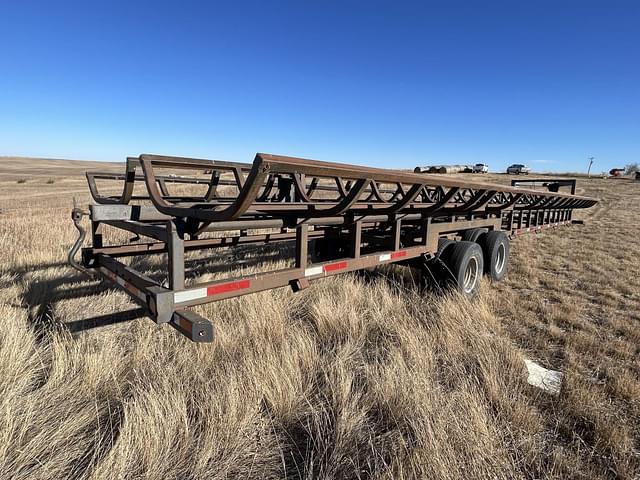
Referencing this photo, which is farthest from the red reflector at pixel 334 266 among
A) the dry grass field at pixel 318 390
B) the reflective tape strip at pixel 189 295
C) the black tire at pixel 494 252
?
the black tire at pixel 494 252

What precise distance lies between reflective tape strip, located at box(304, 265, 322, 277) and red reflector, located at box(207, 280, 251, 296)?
1.82ft

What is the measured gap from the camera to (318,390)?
2568 mm

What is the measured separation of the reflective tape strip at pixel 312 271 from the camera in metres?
2.97

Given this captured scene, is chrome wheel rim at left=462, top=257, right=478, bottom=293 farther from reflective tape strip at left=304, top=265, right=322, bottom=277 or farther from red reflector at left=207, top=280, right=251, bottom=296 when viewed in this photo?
red reflector at left=207, top=280, right=251, bottom=296

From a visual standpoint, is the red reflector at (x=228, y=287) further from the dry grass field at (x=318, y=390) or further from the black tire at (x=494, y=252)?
the black tire at (x=494, y=252)

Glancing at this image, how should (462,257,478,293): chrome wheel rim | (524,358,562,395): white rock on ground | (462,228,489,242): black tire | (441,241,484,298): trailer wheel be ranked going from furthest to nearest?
(462,228,489,242): black tire, (462,257,478,293): chrome wheel rim, (441,241,484,298): trailer wheel, (524,358,562,395): white rock on ground

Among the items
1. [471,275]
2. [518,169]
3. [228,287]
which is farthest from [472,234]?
[518,169]

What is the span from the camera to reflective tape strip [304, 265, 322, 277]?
2.97 meters

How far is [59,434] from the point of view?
2.03 meters

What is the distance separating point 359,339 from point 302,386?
882 millimetres

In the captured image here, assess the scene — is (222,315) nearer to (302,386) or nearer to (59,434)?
(302,386)

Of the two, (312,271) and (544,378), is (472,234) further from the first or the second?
(312,271)

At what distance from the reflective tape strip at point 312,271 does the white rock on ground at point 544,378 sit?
1.73m

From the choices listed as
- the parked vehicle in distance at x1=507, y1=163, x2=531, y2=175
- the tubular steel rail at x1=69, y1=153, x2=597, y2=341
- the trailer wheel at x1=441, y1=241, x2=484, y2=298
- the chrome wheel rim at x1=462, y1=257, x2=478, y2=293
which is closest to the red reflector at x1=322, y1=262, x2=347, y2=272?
the tubular steel rail at x1=69, y1=153, x2=597, y2=341
